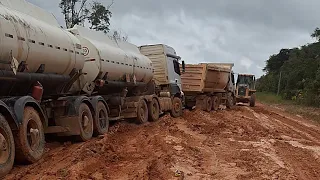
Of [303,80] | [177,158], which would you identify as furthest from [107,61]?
[303,80]

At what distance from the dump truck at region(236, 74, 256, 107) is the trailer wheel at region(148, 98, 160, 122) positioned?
675 inches

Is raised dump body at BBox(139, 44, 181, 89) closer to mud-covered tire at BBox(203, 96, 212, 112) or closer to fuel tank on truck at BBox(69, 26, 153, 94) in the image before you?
fuel tank on truck at BBox(69, 26, 153, 94)

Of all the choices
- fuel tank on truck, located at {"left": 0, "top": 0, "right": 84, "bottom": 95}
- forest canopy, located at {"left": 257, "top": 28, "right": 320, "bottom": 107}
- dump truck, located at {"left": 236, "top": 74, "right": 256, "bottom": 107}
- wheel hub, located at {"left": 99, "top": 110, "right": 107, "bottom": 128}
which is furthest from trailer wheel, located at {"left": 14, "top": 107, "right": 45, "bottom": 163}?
forest canopy, located at {"left": 257, "top": 28, "right": 320, "bottom": 107}

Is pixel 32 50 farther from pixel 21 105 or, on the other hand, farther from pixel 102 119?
pixel 102 119

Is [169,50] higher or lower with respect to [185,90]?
higher

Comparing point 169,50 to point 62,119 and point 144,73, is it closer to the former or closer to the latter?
point 144,73

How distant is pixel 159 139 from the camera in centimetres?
1148

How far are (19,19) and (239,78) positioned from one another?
3057 cm

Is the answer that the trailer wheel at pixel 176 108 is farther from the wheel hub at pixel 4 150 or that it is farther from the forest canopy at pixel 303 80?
the forest canopy at pixel 303 80

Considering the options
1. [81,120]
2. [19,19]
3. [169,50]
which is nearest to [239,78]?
[169,50]

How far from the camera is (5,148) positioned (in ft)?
22.4

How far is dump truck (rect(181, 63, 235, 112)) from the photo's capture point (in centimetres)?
2394

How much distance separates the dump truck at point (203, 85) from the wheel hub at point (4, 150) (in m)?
17.3

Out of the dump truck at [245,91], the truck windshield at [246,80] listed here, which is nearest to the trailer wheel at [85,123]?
the dump truck at [245,91]
